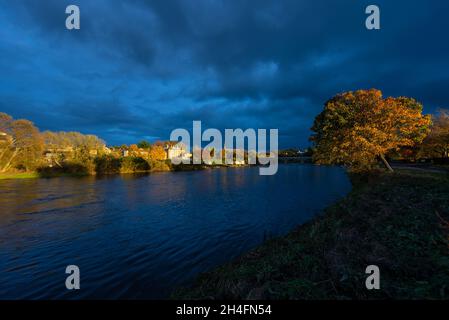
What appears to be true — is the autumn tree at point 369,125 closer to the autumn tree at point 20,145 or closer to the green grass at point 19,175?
the green grass at point 19,175

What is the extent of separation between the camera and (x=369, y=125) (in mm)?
22250

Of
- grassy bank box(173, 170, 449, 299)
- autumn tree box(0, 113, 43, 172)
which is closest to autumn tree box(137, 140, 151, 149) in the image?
autumn tree box(0, 113, 43, 172)

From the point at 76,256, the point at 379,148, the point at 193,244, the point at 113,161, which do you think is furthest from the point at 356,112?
the point at 113,161

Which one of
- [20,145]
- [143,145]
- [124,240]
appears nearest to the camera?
[124,240]

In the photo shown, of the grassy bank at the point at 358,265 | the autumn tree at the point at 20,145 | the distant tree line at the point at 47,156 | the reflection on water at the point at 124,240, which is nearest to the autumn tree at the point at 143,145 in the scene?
the distant tree line at the point at 47,156

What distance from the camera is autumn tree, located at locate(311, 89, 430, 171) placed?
21.5 metres

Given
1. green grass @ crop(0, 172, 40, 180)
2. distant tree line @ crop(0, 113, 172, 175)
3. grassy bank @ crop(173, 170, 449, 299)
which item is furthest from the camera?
distant tree line @ crop(0, 113, 172, 175)

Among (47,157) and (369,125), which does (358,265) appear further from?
(47,157)

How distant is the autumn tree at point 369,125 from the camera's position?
70.4 ft

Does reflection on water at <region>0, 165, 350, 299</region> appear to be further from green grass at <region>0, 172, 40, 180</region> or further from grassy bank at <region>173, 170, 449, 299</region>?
green grass at <region>0, 172, 40, 180</region>

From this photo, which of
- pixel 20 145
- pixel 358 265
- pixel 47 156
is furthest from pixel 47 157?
pixel 358 265

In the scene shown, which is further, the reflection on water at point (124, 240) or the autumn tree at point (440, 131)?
the autumn tree at point (440, 131)
